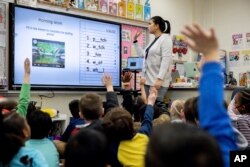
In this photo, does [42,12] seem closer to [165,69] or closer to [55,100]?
[55,100]

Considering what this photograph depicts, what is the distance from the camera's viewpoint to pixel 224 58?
21.0 feet

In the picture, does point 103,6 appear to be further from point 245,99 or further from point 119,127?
point 119,127

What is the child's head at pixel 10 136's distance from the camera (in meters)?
1.37

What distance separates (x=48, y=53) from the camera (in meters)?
4.36

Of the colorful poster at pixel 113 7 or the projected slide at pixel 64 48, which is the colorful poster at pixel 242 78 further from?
the colorful poster at pixel 113 7

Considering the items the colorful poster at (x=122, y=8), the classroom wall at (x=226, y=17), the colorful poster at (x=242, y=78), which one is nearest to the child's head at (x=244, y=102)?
the colorful poster at (x=122, y=8)

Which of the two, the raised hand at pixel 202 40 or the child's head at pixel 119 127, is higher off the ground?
the raised hand at pixel 202 40

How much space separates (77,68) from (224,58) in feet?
9.71

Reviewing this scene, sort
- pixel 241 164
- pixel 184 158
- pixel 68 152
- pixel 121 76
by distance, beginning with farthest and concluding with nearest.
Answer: pixel 121 76, pixel 241 164, pixel 68 152, pixel 184 158

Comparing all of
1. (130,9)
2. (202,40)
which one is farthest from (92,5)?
(202,40)

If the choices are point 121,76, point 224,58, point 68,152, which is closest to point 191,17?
point 224,58

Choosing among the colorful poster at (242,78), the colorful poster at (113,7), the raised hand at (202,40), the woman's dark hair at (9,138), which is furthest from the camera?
the colorful poster at (242,78)

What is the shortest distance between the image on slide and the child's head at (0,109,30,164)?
2808 millimetres

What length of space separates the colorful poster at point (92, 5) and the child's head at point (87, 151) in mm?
3889
